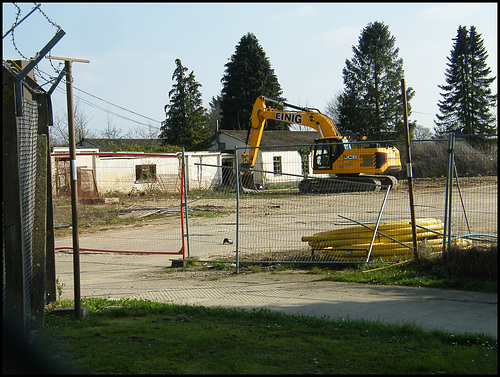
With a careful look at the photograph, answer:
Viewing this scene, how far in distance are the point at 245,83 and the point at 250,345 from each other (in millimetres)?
54303

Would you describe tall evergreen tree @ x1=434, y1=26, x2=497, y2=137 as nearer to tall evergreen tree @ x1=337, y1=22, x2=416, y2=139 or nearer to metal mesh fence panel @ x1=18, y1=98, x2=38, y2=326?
tall evergreen tree @ x1=337, y1=22, x2=416, y2=139

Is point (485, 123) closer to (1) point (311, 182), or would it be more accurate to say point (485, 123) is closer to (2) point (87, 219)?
(1) point (311, 182)

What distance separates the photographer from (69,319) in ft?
19.8

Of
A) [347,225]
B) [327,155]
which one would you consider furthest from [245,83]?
[347,225]

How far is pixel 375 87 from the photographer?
56594 mm

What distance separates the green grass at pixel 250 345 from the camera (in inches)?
172

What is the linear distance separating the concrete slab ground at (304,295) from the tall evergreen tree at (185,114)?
4027 centimetres

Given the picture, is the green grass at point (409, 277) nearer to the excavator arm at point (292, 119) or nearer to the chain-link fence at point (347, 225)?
the chain-link fence at point (347, 225)

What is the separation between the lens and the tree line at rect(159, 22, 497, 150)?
166 feet

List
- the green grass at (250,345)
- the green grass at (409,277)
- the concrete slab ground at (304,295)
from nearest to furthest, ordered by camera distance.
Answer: the green grass at (250,345) < the concrete slab ground at (304,295) < the green grass at (409,277)

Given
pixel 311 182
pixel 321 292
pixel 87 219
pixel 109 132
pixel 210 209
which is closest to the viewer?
pixel 321 292

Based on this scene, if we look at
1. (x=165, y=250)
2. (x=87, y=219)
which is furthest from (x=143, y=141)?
(x=165, y=250)

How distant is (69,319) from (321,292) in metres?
3.70

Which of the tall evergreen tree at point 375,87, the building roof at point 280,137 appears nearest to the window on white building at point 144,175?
the building roof at point 280,137
